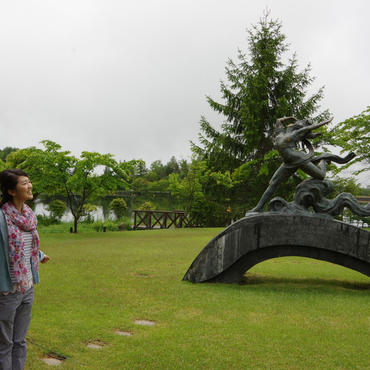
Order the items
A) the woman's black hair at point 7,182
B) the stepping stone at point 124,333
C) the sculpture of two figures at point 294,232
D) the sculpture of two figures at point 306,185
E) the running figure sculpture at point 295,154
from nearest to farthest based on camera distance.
→ the woman's black hair at point 7,182 → the stepping stone at point 124,333 → the sculpture of two figures at point 294,232 → the sculpture of two figures at point 306,185 → the running figure sculpture at point 295,154

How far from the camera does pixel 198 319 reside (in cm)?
452

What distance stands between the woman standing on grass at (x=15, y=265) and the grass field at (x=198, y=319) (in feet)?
2.17

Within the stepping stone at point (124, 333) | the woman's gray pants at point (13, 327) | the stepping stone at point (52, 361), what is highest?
the woman's gray pants at point (13, 327)

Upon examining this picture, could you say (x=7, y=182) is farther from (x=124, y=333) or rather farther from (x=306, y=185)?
(x=306, y=185)

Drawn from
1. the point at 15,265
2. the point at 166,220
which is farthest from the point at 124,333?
the point at 166,220

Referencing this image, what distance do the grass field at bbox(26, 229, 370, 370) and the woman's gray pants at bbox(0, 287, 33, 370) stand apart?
1.85ft

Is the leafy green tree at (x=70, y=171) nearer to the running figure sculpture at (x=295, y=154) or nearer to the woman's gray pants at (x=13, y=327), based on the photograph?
the running figure sculpture at (x=295, y=154)

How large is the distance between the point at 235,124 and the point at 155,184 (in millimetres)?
33119

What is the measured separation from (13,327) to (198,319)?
2360 mm

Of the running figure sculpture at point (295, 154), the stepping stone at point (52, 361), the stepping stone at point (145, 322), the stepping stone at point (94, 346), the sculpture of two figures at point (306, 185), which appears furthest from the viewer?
the running figure sculpture at point (295, 154)

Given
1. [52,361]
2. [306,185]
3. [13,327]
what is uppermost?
[306,185]

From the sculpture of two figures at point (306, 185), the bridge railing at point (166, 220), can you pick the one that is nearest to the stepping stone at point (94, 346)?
the sculpture of two figures at point (306, 185)

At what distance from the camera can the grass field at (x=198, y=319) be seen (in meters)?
→ 3.42

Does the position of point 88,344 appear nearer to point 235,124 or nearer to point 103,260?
point 103,260
